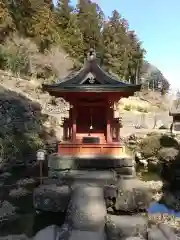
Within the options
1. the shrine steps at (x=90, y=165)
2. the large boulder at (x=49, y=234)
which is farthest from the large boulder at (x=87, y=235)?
the shrine steps at (x=90, y=165)

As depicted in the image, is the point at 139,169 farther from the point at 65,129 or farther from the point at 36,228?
the point at 36,228

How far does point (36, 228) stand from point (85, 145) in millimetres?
4350

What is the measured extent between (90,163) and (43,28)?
2732 cm

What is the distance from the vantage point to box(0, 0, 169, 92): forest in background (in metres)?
32.9

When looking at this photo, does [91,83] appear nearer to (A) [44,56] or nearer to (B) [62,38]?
(A) [44,56]

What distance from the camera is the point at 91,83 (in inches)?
467

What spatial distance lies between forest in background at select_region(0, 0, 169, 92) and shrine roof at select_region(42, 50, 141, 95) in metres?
20.4

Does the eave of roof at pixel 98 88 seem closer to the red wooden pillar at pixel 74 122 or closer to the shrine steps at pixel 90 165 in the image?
the red wooden pillar at pixel 74 122

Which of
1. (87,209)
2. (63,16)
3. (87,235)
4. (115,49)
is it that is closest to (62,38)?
(63,16)

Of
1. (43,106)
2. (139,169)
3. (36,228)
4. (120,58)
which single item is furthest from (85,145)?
(120,58)

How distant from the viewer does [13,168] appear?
16.6m

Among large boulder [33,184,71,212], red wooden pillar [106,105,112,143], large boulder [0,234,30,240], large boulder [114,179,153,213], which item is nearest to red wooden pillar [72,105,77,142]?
red wooden pillar [106,105,112,143]

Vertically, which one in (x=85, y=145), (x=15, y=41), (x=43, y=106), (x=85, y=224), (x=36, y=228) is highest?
(x=15, y=41)

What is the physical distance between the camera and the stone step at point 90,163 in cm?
1153
